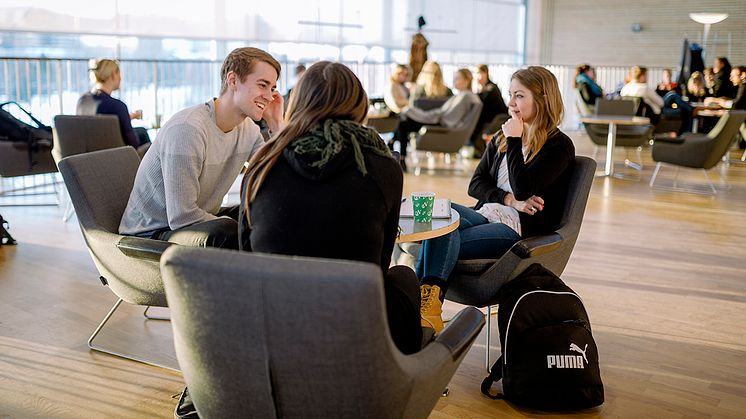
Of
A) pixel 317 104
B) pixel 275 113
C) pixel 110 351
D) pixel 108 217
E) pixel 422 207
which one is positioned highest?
pixel 317 104

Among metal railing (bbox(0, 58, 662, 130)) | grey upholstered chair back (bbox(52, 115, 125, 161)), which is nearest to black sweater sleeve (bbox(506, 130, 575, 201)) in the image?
grey upholstered chair back (bbox(52, 115, 125, 161))

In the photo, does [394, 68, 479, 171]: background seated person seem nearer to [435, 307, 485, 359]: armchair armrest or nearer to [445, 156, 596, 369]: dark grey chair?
[445, 156, 596, 369]: dark grey chair

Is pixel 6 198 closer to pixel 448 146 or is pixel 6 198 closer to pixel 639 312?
pixel 448 146

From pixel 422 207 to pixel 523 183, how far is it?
63cm

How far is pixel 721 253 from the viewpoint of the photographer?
18.9 feet

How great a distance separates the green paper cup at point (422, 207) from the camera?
319cm

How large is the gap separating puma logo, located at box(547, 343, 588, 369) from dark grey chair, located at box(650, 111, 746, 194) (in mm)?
5722

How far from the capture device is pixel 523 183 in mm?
3611

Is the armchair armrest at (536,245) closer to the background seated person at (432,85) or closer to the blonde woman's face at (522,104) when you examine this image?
the blonde woman's face at (522,104)

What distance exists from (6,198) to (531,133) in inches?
208

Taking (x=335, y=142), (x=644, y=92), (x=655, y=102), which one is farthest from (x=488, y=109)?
(x=335, y=142)

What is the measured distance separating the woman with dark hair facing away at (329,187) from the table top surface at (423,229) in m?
0.52

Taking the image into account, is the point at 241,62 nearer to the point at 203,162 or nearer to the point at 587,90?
the point at 203,162

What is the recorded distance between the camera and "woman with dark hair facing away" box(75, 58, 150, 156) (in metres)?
6.39
